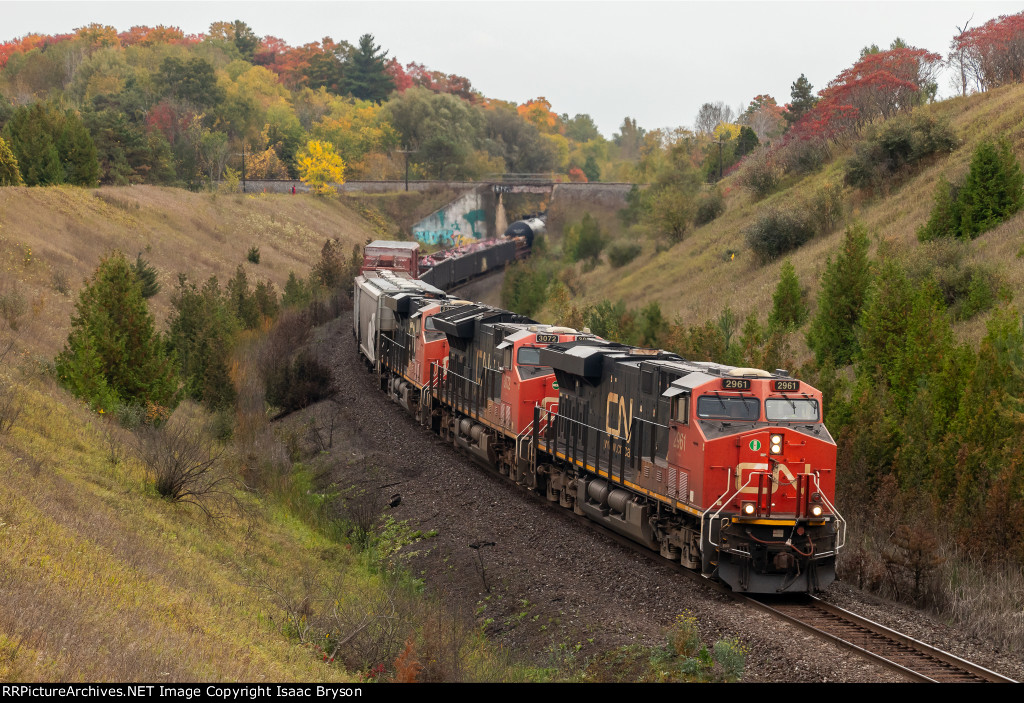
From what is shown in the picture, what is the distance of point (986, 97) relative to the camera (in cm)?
5044

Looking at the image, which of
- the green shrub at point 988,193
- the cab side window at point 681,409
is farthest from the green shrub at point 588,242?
the cab side window at point 681,409

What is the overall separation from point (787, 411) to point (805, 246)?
33916mm

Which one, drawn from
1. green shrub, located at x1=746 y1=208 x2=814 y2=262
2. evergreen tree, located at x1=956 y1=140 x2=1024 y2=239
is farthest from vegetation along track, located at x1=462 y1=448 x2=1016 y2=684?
green shrub, located at x1=746 y1=208 x2=814 y2=262

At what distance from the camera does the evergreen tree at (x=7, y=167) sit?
2200 inches

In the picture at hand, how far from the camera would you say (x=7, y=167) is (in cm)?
5638

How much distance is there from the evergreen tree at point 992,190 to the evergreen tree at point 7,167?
171ft

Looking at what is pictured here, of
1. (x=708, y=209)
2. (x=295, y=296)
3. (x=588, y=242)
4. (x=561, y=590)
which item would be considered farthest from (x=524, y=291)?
(x=561, y=590)

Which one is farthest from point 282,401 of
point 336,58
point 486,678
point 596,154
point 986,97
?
point 596,154

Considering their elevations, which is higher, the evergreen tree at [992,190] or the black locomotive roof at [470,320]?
the evergreen tree at [992,190]

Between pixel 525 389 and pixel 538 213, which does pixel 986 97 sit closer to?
pixel 525 389

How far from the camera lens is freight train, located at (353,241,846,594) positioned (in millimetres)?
14648

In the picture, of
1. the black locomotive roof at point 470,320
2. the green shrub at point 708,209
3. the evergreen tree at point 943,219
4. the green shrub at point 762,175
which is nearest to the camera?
the black locomotive roof at point 470,320

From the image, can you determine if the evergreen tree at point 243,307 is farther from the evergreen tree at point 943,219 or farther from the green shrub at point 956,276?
the evergreen tree at point 943,219

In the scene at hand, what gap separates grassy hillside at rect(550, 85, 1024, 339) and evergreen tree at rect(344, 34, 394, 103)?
9306 cm
